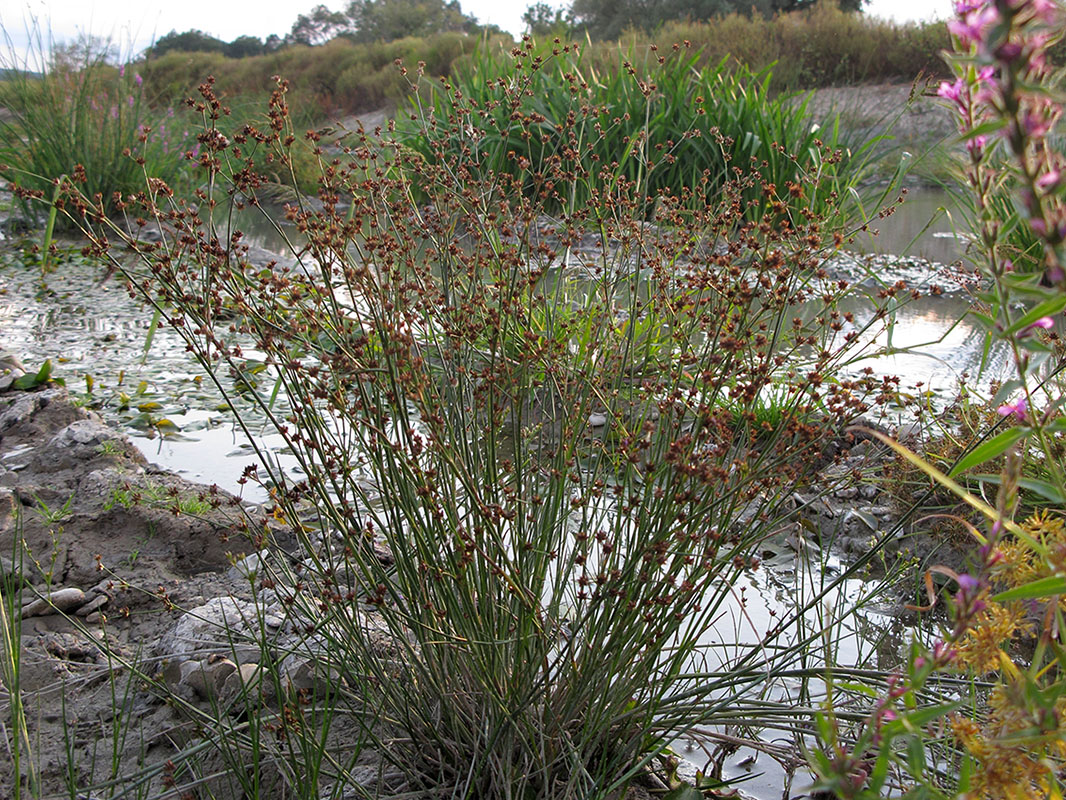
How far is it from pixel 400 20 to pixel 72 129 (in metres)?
36.3

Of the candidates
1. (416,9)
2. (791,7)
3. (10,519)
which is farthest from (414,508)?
(416,9)

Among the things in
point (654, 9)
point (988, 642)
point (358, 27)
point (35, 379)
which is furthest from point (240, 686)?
point (358, 27)

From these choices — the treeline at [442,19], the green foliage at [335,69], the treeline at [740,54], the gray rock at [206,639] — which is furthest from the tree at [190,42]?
the gray rock at [206,639]

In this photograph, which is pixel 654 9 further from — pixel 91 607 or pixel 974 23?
pixel 974 23

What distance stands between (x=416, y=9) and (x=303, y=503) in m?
42.4

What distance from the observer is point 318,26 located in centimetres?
5044

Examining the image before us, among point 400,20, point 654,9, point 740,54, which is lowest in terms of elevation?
point 740,54

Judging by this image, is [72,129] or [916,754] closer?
[916,754]

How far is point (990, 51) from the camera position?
622 mm

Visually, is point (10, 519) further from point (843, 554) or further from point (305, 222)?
point (843, 554)

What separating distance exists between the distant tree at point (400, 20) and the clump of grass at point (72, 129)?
3160 cm

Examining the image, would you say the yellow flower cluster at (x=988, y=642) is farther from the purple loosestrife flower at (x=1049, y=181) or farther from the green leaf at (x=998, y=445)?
the purple loosestrife flower at (x=1049, y=181)

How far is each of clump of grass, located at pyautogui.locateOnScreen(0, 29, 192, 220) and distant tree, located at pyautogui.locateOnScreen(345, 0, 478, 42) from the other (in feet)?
104

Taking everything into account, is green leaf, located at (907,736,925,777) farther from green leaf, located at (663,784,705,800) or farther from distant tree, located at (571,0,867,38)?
distant tree, located at (571,0,867,38)
